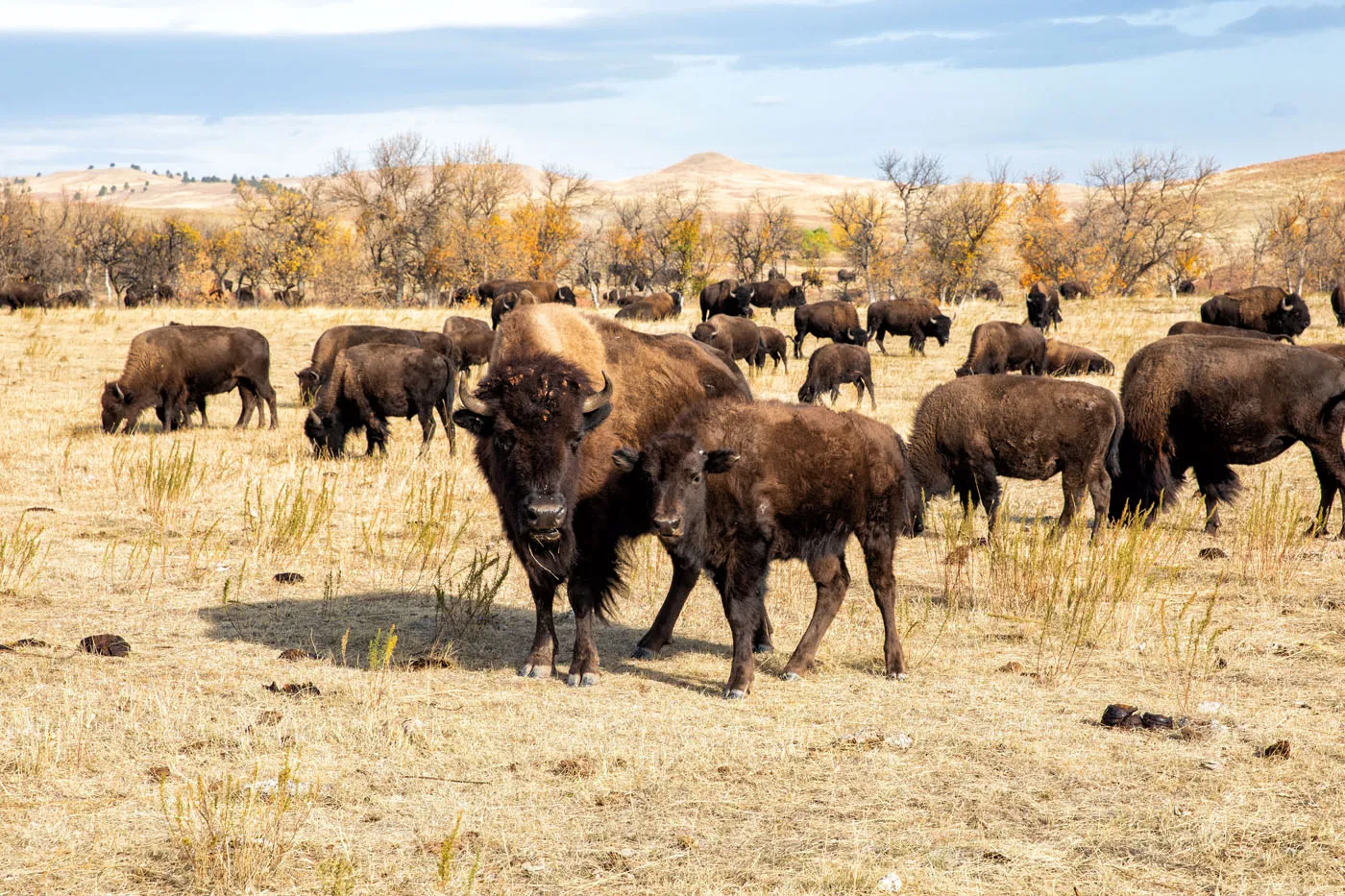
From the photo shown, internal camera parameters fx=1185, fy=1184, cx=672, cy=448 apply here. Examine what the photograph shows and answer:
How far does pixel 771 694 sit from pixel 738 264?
2569 inches

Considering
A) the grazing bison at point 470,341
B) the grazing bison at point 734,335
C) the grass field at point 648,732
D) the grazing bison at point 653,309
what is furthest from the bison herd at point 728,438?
the grazing bison at point 653,309

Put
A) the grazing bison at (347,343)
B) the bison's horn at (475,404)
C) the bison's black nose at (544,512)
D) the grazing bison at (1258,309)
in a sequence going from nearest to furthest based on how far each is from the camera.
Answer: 1. the bison's black nose at (544,512)
2. the bison's horn at (475,404)
3. the grazing bison at (347,343)
4. the grazing bison at (1258,309)

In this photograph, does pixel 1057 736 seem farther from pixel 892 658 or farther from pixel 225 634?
pixel 225 634

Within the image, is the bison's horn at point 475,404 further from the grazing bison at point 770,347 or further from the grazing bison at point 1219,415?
the grazing bison at point 770,347

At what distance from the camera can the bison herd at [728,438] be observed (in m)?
6.21

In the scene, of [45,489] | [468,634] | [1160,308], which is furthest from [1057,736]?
[1160,308]

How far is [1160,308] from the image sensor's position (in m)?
36.4

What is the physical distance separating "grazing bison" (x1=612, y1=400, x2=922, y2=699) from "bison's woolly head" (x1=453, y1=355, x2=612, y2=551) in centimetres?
31

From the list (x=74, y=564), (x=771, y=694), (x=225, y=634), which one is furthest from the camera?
(x=74, y=564)

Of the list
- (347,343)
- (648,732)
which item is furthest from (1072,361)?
(648,732)

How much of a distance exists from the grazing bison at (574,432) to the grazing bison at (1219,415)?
16.6ft

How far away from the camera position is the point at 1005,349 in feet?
75.3

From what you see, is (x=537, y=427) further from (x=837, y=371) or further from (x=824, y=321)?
(x=824, y=321)

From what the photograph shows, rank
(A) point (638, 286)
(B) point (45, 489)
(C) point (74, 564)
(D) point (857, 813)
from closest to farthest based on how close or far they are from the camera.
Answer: (D) point (857, 813), (C) point (74, 564), (B) point (45, 489), (A) point (638, 286)
